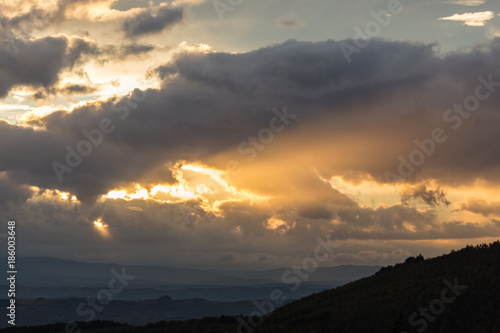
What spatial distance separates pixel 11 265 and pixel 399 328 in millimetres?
115610

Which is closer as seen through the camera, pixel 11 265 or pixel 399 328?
pixel 399 328

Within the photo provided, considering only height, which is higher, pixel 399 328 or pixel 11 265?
pixel 11 265

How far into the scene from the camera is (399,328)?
11056 centimetres

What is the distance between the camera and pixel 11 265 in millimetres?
173875
